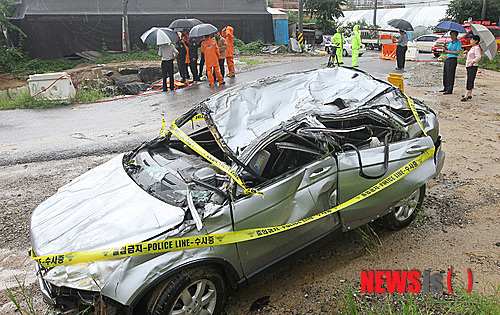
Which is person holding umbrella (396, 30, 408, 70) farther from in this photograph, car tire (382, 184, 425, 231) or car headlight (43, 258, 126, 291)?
car headlight (43, 258, 126, 291)

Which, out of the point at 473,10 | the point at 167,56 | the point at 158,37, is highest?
the point at 473,10

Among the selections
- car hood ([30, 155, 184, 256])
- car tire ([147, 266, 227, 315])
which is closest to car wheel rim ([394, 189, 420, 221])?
car tire ([147, 266, 227, 315])

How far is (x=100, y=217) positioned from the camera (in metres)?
2.91

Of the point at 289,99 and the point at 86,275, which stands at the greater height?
the point at 289,99

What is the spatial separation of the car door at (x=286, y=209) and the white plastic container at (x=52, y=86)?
10.2 metres

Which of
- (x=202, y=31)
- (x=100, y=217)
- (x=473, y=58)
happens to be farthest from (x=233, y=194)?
(x=202, y=31)

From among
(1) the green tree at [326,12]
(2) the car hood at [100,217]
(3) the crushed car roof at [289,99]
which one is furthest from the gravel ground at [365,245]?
(1) the green tree at [326,12]

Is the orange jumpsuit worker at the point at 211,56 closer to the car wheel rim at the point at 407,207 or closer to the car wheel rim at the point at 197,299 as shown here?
the car wheel rim at the point at 407,207

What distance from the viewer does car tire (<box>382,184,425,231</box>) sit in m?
3.93

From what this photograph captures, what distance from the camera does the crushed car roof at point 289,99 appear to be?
356 centimetres

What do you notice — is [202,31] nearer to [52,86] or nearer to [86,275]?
[52,86]

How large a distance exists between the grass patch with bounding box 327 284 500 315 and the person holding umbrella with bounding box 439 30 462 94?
8887 mm

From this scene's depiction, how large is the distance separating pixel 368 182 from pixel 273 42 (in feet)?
Answer: 82.3

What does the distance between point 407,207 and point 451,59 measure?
26.7 ft
